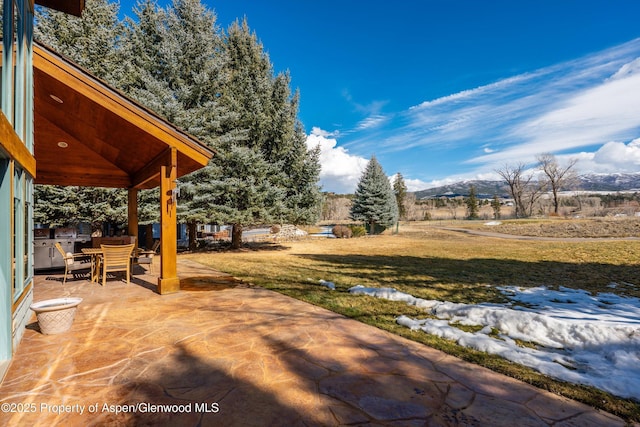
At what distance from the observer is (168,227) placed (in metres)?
5.75

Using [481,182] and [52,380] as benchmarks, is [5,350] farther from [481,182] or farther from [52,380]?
[481,182]

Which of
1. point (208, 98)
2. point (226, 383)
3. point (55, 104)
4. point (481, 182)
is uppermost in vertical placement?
A: point (481, 182)

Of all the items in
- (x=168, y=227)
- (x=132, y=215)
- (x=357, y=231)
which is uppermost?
(x=132, y=215)

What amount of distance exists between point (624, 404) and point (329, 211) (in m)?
56.1

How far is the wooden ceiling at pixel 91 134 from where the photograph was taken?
474cm

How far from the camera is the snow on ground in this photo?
8.98 ft

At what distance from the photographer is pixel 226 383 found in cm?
253

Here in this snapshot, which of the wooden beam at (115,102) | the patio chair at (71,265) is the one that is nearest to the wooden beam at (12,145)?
A: the wooden beam at (115,102)

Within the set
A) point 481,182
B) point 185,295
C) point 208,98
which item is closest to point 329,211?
point 208,98

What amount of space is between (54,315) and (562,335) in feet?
20.6

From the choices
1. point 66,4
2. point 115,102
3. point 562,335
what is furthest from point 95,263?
point 562,335

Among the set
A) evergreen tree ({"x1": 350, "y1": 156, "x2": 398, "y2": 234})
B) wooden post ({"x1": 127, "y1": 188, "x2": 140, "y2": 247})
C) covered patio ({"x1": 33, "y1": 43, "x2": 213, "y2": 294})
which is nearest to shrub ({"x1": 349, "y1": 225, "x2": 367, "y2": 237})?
evergreen tree ({"x1": 350, "y1": 156, "x2": 398, "y2": 234})

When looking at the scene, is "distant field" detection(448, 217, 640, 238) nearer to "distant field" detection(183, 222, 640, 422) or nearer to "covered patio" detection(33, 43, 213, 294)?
"distant field" detection(183, 222, 640, 422)

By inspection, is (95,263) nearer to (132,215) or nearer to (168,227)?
(168,227)
